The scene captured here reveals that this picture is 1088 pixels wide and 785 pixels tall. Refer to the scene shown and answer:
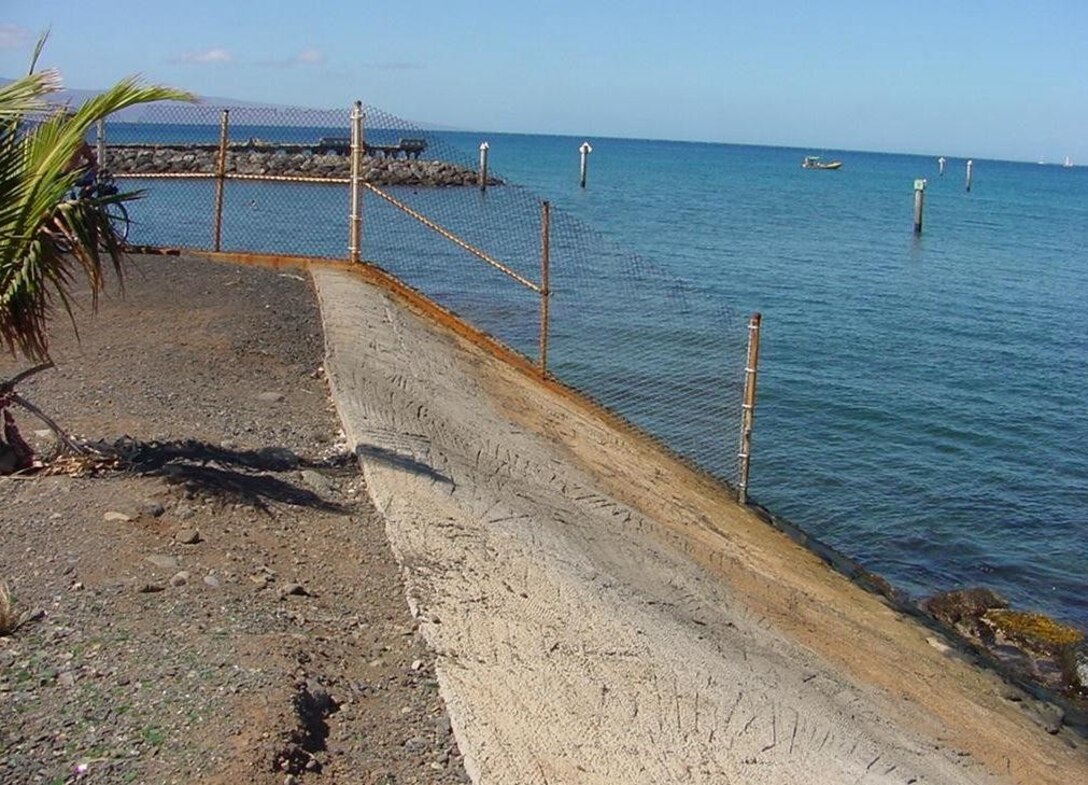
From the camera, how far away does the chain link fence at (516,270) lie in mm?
16141

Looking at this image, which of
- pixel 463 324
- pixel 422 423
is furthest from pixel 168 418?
pixel 463 324

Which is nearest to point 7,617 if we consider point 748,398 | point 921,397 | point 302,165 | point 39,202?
point 39,202

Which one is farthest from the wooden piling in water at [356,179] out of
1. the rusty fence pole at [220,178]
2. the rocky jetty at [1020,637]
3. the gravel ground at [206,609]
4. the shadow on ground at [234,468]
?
the rocky jetty at [1020,637]

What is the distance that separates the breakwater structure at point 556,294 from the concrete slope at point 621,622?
1.23 m

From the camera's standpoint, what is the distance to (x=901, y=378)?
2212 cm

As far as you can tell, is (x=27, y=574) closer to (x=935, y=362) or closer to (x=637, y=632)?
(x=637, y=632)

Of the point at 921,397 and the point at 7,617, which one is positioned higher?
the point at 7,617

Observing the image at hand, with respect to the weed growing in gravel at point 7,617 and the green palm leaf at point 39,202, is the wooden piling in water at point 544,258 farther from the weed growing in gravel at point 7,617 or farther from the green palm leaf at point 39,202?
the weed growing in gravel at point 7,617

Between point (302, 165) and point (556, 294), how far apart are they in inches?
1494

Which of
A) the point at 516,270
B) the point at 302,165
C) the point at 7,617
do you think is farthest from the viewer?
the point at 302,165

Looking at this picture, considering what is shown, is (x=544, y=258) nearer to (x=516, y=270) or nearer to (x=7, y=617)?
(x=7, y=617)

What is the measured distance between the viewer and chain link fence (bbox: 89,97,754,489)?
16.1 metres

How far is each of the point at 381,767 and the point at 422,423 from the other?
5582 mm

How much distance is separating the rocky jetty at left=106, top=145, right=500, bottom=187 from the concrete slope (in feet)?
134
